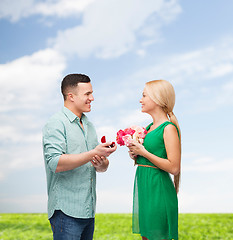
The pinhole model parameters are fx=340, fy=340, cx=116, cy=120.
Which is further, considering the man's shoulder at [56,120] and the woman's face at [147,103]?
the woman's face at [147,103]

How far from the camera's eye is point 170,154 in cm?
310

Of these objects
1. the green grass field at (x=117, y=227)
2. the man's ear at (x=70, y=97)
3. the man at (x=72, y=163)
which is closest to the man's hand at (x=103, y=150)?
the man at (x=72, y=163)

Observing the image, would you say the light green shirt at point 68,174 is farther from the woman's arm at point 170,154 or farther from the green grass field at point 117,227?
the green grass field at point 117,227

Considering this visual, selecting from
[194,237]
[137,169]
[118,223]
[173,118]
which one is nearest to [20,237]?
[118,223]

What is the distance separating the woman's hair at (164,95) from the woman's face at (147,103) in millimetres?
38

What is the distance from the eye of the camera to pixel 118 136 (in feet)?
11.1

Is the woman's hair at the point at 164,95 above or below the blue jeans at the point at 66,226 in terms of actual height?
above

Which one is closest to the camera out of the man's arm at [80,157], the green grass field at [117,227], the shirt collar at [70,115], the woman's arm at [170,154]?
the man's arm at [80,157]

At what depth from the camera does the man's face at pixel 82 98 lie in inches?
131

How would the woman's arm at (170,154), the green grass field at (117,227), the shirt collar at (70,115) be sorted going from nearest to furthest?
1. the woman's arm at (170,154)
2. the shirt collar at (70,115)
3. the green grass field at (117,227)

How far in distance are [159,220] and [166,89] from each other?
1233 mm

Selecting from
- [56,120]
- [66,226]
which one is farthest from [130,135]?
[66,226]

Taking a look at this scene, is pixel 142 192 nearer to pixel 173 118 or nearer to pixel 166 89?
pixel 173 118

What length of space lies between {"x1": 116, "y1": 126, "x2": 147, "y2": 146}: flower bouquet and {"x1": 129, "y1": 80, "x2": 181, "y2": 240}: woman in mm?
53
